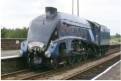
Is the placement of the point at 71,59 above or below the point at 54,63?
below

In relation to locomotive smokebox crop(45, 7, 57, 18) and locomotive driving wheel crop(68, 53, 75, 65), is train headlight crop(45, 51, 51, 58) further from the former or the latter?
locomotive driving wheel crop(68, 53, 75, 65)

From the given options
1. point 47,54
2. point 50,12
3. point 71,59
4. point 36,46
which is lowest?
point 71,59

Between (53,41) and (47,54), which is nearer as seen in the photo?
(47,54)

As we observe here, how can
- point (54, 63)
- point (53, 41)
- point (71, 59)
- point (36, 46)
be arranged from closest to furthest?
point (36, 46) < point (53, 41) < point (54, 63) < point (71, 59)

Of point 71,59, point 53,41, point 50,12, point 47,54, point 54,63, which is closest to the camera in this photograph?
point 47,54

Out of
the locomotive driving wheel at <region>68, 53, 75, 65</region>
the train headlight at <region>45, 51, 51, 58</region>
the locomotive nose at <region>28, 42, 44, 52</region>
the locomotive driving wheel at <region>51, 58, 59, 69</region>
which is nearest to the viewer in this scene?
the train headlight at <region>45, 51, 51, 58</region>

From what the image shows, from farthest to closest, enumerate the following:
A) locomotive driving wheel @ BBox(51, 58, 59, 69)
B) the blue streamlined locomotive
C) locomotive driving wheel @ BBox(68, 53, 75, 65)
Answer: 1. locomotive driving wheel @ BBox(68, 53, 75, 65)
2. locomotive driving wheel @ BBox(51, 58, 59, 69)
3. the blue streamlined locomotive

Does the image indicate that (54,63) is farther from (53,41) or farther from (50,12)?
(50,12)

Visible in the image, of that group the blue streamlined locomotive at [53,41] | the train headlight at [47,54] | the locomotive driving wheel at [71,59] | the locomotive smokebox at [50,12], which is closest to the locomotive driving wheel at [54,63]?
the blue streamlined locomotive at [53,41]

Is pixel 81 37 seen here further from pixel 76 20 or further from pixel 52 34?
pixel 52 34

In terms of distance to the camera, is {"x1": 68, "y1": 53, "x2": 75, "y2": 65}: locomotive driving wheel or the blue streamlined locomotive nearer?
the blue streamlined locomotive

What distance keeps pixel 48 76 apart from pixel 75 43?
6.02 m

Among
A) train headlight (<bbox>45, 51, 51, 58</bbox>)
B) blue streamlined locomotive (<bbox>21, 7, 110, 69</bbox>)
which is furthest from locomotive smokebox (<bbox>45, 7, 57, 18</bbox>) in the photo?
train headlight (<bbox>45, 51, 51, 58</bbox>)

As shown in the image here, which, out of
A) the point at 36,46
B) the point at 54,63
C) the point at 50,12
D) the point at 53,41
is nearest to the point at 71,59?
the point at 54,63
